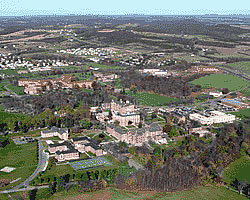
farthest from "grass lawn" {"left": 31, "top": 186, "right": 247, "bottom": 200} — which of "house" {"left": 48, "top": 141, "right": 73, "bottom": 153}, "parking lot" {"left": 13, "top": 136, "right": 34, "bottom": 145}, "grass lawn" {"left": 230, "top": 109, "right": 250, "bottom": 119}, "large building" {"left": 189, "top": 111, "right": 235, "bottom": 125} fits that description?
"grass lawn" {"left": 230, "top": 109, "right": 250, "bottom": 119}

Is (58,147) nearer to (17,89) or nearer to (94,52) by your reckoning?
(17,89)

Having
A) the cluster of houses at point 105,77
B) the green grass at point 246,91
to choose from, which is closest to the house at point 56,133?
the cluster of houses at point 105,77

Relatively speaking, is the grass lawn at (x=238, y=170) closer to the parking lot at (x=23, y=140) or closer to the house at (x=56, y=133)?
the house at (x=56, y=133)

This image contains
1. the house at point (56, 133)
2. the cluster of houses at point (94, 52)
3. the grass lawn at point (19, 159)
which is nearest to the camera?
the grass lawn at point (19, 159)

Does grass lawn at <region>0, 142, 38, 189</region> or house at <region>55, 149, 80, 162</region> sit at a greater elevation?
house at <region>55, 149, 80, 162</region>

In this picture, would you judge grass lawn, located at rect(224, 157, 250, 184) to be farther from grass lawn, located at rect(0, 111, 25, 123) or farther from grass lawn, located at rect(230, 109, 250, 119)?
grass lawn, located at rect(0, 111, 25, 123)

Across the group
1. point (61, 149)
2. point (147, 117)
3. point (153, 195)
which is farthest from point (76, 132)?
point (153, 195)

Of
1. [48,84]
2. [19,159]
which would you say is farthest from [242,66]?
[19,159]
